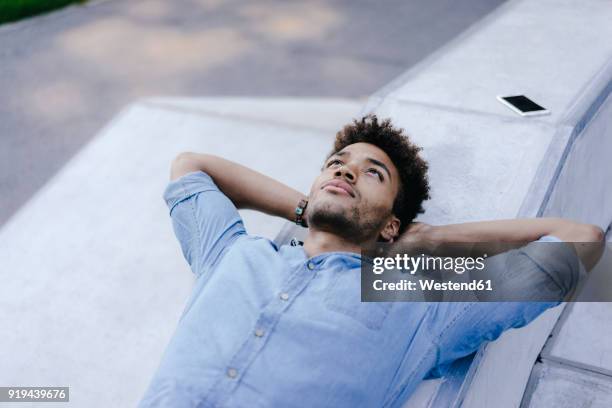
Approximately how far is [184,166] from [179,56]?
3.36 metres

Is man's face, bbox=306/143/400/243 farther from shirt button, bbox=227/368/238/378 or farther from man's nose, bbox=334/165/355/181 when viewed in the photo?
shirt button, bbox=227/368/238/378

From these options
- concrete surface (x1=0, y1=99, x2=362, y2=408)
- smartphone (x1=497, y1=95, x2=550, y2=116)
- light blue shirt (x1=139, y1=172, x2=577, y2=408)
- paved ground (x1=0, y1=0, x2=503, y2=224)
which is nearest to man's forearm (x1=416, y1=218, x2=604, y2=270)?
light blue shirt (x1=139, y1=172, x2=577, y2=408)

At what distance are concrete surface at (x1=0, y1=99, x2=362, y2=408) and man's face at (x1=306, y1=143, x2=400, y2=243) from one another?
1.11 m

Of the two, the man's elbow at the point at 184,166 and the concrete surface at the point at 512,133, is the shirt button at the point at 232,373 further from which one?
the man's elbow at the point at 184,166

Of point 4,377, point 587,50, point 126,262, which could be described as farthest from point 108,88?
point 587,50

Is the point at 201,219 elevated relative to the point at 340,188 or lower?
lower

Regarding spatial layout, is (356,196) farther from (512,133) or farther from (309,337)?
(512,133)

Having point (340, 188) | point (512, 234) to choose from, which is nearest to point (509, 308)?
point (512, 234)

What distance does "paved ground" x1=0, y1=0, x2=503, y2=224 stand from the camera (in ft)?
14.4

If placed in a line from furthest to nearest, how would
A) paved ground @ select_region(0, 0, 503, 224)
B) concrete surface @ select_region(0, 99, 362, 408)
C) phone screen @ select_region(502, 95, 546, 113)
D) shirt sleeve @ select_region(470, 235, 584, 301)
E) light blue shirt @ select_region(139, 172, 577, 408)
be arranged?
paved ground @ select_region(0, 0, 503, 224)
phone screen @ select_region(502, 95, 546, 113)
concrete surface @ select_region(0, 99, 362, 408)
shirt sleeve @ select_region(470, 235, 584, 301)
light blue shirt @ select_region(139, 172, 577, 408)

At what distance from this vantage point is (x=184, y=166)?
2.28 meters

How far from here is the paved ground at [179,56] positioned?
14.4ft

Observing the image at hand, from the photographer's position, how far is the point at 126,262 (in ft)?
10.3

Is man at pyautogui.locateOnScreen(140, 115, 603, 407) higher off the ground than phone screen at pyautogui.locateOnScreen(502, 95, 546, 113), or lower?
lower
